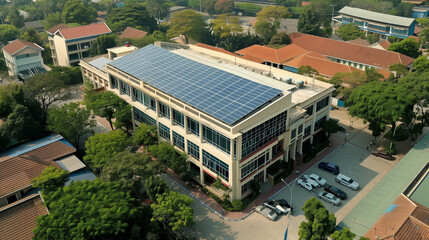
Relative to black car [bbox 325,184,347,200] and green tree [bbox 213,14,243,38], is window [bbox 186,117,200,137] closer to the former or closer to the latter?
black car [bbox 325,184,347,200]

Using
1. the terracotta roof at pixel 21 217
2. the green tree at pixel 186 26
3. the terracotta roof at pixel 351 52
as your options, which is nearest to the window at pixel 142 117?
the terracotta roof at pixel 21 217

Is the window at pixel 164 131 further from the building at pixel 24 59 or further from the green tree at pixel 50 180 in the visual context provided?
the building at pixel 24 59

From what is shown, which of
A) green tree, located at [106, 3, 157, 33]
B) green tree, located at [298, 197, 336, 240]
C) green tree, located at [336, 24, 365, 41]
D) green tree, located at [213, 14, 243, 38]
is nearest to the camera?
green tree, located at [298, 197, 336, 240]

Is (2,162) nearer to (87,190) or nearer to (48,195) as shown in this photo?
(48,195)

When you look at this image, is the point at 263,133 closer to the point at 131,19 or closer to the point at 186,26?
the point at 186,26

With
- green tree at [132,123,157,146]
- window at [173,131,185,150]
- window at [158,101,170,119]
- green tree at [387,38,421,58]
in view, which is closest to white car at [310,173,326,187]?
window at [173,131,185,150]

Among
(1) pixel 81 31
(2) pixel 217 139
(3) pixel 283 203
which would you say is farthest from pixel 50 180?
(1) pixel 81 31

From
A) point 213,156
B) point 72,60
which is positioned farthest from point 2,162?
point 72,60
